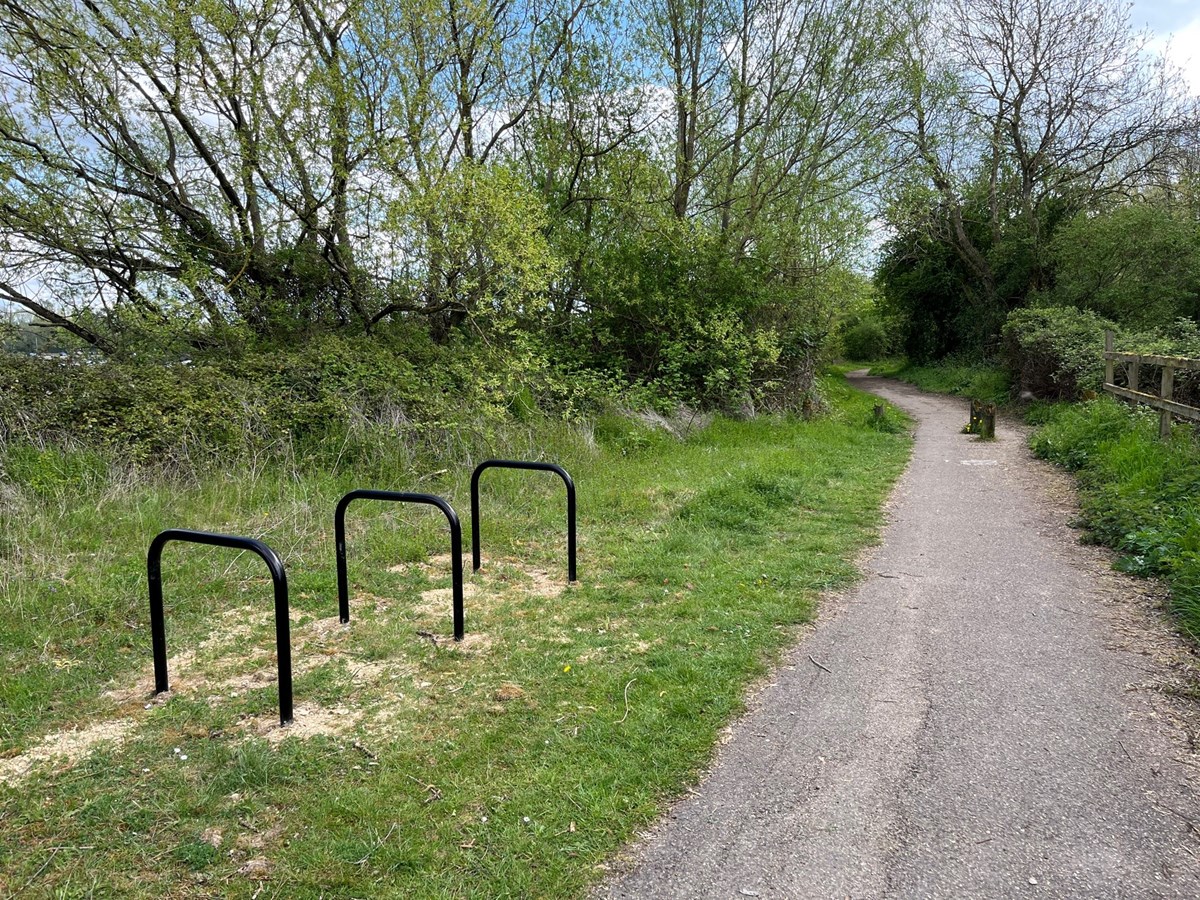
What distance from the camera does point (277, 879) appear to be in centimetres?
231

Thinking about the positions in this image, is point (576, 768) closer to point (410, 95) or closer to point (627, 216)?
point (410, 95)

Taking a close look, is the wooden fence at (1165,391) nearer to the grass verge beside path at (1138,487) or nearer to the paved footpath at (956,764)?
the grass verge beside path at (1138,487)

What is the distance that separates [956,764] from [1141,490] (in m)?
5.42

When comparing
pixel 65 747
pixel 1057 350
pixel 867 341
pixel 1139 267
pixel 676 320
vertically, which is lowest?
pixel 65 747

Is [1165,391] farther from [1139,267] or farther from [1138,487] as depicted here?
[1139,267]

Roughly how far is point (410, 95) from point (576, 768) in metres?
9.26

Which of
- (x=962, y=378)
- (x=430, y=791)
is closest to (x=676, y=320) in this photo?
(x=430, y=791)

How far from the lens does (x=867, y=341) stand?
157ft

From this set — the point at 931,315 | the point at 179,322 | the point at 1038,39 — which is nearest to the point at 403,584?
the point at 179,322

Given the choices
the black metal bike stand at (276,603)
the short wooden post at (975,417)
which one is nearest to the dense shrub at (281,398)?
the black metal bike stand at (276,603)

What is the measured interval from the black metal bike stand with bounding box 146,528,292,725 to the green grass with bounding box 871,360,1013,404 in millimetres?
17533

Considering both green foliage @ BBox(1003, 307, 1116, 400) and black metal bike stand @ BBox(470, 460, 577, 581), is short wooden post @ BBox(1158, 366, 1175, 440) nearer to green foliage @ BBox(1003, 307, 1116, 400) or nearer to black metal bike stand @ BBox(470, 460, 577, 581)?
green foliage @ BBox(1003, 307, 1116, 400)

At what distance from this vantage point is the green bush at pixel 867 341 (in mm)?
47125

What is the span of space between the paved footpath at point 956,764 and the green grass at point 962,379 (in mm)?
14627
